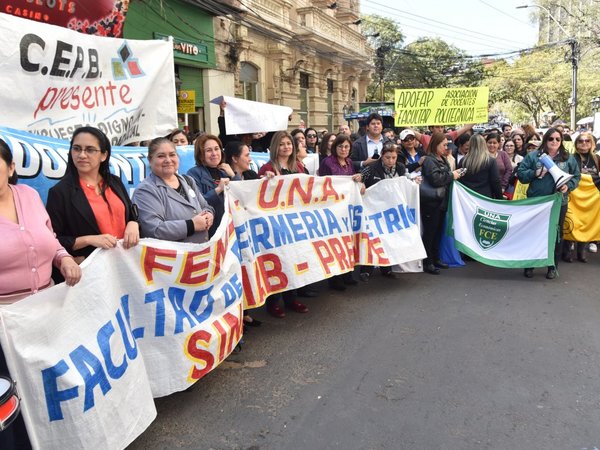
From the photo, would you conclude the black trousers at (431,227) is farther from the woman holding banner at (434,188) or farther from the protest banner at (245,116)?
the protest banner at (245,116)

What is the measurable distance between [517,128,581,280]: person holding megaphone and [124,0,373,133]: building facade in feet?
25.7

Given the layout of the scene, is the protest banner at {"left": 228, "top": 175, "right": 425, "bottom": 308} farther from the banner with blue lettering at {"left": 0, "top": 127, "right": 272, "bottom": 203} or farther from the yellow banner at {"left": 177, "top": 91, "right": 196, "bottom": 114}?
the yellow banner at {"left": 177, "top": 91, "right": 196, "bottom": 114}

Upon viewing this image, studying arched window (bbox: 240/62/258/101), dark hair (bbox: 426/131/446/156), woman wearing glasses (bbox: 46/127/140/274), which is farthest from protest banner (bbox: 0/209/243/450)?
arched window (bbox: 240/62/258/101)

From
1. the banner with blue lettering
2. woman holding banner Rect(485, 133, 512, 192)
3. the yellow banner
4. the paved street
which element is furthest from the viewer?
the yellow banner

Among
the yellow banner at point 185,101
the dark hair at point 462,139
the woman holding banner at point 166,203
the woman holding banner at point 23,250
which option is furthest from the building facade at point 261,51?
the woman holding banner at point 23,250

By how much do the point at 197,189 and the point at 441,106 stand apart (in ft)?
19.2

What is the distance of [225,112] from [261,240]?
2630 millimetres

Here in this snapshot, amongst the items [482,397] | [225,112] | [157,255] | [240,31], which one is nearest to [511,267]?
[482,397]

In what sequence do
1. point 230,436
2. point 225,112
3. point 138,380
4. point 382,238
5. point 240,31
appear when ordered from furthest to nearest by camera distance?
point 240,31 < point 225,112 < point 382,238 < point 230,436 < point 138,380

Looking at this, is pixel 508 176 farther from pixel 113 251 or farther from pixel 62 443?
pixel 62 443

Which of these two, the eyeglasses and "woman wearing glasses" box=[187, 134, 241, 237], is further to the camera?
"woman wearing glasses" box=[187, 134, 241, 237]

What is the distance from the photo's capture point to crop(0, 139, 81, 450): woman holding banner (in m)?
2.28

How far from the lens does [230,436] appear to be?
2865 mm

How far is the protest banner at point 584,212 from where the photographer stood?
21.5 feet
